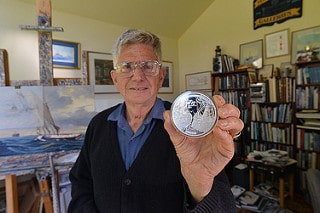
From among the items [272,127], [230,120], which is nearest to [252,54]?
[272,127]

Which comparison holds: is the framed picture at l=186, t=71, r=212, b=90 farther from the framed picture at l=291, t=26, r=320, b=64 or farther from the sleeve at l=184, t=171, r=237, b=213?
the sleeve at l=184, t=171, r=237, b=213

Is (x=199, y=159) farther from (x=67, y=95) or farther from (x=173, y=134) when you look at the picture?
(x=67, y=95)

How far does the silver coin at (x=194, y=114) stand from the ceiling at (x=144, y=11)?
2789 mm

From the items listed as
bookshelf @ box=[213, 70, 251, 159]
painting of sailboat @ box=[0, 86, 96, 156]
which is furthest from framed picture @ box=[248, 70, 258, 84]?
painting of sailboat @ box=[0, 86, 96, 156]

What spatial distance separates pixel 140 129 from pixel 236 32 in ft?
10.7

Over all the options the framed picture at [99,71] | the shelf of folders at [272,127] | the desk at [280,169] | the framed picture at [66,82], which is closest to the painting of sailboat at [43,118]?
the framed picture at [66,82]

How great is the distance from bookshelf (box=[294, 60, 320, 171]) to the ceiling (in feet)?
6.46

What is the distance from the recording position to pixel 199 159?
23.2 inches

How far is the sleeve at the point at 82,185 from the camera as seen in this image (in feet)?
3.02

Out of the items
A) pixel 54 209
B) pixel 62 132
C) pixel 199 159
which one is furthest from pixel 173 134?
pixel 62 132

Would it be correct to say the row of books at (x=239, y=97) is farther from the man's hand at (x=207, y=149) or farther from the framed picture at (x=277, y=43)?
the man's hand at (x=207, y=149)

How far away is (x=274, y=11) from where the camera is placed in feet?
10.2

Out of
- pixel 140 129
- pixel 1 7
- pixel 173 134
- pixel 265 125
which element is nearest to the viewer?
pixel 173 134

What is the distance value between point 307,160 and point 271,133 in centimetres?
53
